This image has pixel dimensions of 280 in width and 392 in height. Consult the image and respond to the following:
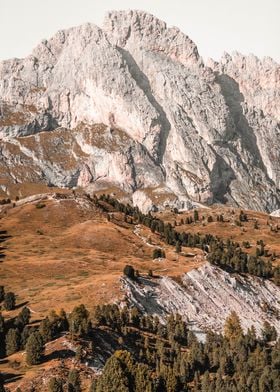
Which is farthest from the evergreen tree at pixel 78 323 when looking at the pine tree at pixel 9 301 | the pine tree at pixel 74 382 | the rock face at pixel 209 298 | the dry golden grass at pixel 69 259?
the rock face at pixel 209 298

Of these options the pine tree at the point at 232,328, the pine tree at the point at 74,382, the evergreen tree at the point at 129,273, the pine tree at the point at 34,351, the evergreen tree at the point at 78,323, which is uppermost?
the evergreen tree at the point at 129,273

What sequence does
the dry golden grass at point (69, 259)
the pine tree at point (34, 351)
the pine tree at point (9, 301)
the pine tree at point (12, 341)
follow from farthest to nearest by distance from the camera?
the dry golden grass at point (69, 259) → the pine tree at point (9, 301) → the pine tree at point (12, 341) → the pine tree at point (34, 351)

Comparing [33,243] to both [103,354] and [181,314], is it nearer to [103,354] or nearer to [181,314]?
[181,314]

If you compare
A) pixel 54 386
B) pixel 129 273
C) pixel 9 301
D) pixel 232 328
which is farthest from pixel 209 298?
pixel 54 386

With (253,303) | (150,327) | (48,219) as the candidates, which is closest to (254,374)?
(150,327)

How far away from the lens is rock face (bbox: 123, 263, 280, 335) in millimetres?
125188

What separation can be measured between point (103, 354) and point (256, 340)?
50.0 m

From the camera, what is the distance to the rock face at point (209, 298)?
4929 inches

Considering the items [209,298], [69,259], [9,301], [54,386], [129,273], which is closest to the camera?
[54,386]

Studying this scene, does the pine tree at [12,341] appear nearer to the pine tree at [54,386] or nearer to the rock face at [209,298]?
the pine tree at [54,386]

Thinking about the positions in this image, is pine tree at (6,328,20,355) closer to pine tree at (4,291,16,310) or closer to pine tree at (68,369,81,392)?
pine tree at (68,369,81,392)

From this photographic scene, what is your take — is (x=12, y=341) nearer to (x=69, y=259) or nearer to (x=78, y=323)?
(x=78, y=323)

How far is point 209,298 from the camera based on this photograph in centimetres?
13838

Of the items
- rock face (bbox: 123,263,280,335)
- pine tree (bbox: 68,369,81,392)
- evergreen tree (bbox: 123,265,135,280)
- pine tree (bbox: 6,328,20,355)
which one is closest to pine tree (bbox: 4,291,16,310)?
pine tree (bbox: 6,328,20,355)
